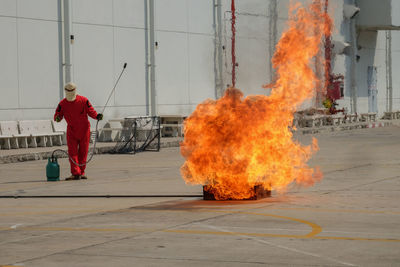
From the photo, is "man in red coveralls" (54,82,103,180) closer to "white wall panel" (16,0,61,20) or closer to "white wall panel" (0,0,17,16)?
"white wall panel" (0,0,17,16)

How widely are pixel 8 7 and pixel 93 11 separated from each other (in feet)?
13.9

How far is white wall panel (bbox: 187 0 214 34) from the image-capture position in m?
37.1

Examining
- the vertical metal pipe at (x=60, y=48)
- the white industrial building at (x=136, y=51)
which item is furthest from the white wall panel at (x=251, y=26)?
the vertical metal pipe at (x=60, y=48)

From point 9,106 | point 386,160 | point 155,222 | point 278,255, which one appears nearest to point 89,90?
point 9,106

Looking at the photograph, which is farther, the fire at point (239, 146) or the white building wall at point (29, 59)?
the white building wall at point (29, 59)

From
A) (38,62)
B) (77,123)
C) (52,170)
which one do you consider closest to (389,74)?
(38,62)

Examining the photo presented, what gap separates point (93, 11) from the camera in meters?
31.5

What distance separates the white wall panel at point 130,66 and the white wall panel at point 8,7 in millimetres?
5208

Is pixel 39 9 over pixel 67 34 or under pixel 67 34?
over

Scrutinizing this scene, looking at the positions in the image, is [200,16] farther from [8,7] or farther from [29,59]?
[8,7]

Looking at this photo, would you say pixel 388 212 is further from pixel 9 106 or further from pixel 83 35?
pixel 83 35

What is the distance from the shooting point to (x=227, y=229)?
10.2 meters

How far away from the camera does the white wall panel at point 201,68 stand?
37.1 meters

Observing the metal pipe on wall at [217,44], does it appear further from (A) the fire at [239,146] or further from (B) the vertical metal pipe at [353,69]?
(A) the fire at [239,146]
